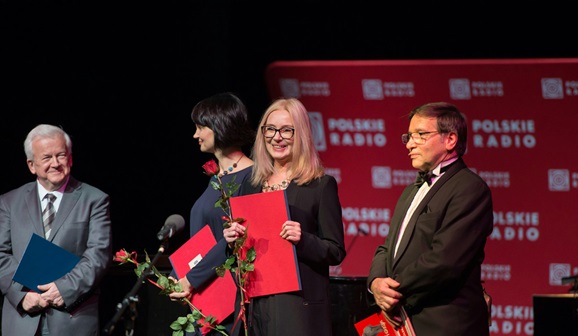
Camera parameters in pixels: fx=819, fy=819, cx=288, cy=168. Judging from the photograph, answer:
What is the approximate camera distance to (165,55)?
711 centimetres

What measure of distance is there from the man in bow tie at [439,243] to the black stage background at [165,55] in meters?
3.72

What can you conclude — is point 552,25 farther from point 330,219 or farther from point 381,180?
point 330,219

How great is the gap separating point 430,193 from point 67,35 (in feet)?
14.1

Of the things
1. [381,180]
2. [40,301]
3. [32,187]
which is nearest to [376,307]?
[40,301]

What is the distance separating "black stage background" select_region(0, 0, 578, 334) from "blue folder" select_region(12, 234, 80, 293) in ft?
8.12

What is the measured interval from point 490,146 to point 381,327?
4082 millimetres

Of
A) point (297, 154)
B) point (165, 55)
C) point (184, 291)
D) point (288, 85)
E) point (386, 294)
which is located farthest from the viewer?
point (288, 85)

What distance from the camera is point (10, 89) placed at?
248 inches

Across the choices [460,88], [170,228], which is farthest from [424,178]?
[460,88]

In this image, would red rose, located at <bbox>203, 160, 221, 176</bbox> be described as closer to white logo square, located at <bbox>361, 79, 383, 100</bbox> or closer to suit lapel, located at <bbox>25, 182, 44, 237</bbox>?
suit lapel, located at <bbox>25, 182, 44, 237</bbox>

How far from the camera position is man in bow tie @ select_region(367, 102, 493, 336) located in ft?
9.82

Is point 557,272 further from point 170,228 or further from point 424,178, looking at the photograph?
point 170,228

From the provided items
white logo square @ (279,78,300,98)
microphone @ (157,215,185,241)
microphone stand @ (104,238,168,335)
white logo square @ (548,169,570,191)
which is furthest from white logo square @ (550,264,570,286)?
microphone stand @ (104,238,168,335)

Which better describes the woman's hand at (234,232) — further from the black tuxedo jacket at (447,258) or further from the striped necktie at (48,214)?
the striped necktie at (48,214)
